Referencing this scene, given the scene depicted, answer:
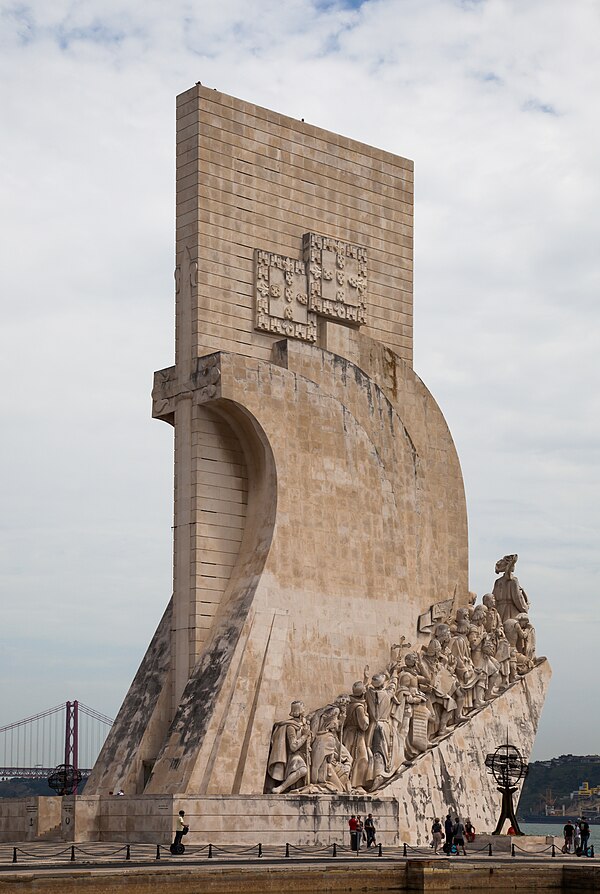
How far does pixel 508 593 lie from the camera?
2250 cm

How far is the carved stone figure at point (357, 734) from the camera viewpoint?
62.7ft

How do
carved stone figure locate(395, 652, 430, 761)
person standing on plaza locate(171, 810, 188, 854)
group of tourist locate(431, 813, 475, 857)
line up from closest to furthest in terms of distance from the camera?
person standing on plaza locate(171, 810, 188, 854) < group of tourist locate(431, 813, 475, 857) < carved stone figure locate(395, 652, 430, 761)

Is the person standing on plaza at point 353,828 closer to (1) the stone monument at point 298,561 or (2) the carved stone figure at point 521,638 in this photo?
(1) the stone monument at point 298,561

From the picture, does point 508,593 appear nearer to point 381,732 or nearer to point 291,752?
point 381,732

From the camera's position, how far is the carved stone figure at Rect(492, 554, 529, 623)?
22438 millimetres

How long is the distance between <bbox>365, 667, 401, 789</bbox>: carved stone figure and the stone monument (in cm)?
3

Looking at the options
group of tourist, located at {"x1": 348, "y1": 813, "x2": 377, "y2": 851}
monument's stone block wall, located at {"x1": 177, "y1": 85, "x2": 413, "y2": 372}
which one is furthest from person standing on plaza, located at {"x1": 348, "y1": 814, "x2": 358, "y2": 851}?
monument's stone block wall, located at {"x1": 177, "y1": 85, "x2": 413, "y2": 372}

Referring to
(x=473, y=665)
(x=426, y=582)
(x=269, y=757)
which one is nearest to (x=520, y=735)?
(x=473, y=665)

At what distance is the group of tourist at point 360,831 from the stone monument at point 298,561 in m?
0.26

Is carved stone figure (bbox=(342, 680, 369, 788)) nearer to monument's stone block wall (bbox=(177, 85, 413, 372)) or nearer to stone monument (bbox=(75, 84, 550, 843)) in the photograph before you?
stone monument (bbox=(75, 84, 550, 843))

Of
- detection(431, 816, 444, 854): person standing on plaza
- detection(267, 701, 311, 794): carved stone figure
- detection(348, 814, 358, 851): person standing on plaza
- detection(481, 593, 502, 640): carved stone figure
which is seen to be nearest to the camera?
detection(348, 814, 358, 851): person standing on plaza

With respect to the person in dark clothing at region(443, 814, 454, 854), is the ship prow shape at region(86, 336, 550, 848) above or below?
above

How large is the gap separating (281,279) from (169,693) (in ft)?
19.5

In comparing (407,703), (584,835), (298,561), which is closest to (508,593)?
(407,703)
